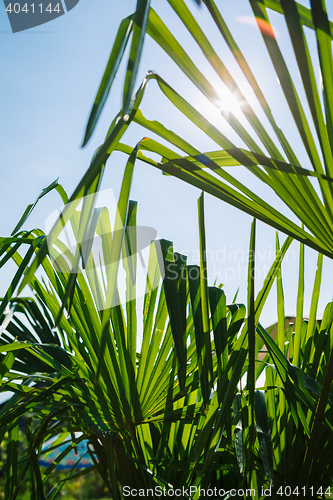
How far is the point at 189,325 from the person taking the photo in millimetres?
747

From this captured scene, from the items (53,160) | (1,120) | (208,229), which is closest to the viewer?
(208,229)

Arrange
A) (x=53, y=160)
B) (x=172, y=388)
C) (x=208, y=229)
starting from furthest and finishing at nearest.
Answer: (x=53, y=160)
(x=172, y=388)
(x=208, y=229)

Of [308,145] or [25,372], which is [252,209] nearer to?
[308,145]

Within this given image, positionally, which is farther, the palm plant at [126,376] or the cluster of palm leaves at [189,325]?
the palm plant at [126,376]

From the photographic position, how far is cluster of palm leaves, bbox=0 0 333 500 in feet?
1.11

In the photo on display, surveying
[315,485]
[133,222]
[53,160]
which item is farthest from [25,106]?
[315,485]

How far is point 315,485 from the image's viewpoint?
69cm

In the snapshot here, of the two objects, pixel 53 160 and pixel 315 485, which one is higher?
pixel 53 160

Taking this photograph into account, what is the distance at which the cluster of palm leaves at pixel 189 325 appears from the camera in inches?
13.3

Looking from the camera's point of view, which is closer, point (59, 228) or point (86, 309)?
point (59, 228)

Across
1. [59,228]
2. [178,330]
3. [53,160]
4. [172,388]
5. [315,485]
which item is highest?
[53,160]

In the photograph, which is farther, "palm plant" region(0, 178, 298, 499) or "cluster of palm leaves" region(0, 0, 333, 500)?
"palm plant" region(0, 178, 298, 499)

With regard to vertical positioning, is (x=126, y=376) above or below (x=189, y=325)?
below

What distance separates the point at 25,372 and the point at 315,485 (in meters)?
0.73
